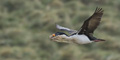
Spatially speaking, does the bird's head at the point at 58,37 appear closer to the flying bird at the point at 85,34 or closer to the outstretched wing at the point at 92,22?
the flying bird at the point at 85,34

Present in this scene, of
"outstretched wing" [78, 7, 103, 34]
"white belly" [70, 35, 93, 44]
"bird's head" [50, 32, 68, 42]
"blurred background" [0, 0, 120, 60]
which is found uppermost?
"blurred background" [0, 0, 120, 60]

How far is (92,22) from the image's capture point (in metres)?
2.74

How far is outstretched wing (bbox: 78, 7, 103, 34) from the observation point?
2684 mm

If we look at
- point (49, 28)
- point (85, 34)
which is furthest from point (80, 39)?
point (49, 28)

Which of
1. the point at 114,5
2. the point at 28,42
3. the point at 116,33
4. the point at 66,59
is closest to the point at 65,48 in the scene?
the point at 66,59

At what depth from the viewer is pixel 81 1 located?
26.6 ft

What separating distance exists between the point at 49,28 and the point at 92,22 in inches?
156

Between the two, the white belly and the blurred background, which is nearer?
the white belly

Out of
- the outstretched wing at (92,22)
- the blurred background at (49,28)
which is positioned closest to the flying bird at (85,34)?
the outstretched wing at (92,22)

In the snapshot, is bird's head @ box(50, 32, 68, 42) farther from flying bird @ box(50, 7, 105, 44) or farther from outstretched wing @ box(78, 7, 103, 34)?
outstretched wing @ box(78, 7, 103, 34)

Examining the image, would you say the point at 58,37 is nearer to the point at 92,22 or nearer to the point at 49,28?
the point at 92,22

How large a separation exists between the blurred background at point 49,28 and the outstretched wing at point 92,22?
3.06m

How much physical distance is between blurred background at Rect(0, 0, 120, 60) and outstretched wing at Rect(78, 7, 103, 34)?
3.06 meters

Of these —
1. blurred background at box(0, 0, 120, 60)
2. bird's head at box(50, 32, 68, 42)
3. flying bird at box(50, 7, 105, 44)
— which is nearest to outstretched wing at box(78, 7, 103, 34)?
flying bird at box(50, 7, 105, 44)
